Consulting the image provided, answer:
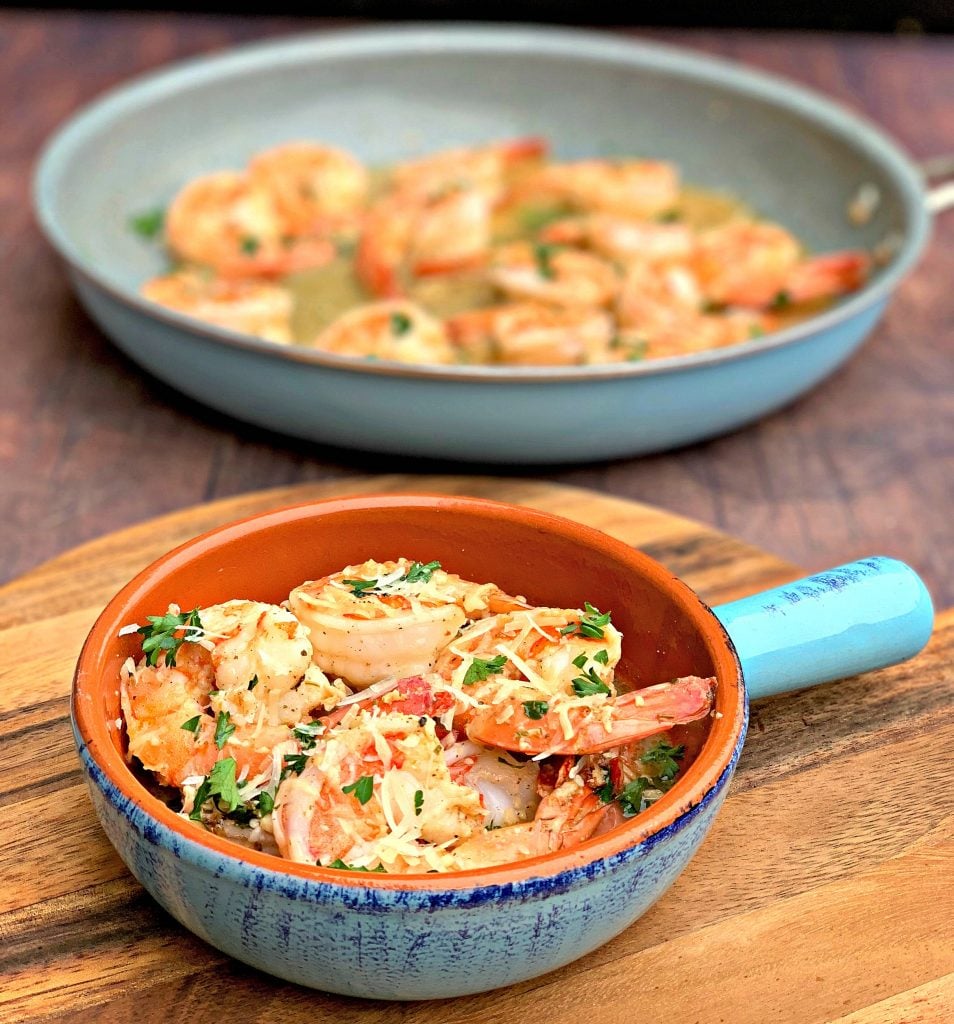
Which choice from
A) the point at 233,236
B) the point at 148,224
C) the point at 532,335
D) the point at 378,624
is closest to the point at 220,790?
the point at 378,624

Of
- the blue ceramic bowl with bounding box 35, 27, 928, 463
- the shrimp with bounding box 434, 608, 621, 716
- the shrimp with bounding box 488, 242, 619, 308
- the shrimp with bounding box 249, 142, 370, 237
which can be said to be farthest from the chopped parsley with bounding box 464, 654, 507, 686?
the shrimp with bounding box 249, 142, 370, 237

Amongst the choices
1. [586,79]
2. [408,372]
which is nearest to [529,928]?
[408,372]

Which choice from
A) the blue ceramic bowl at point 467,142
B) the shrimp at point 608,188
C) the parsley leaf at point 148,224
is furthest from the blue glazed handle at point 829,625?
the parsley leaf at point 148,224

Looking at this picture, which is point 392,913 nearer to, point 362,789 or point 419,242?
point 362,789

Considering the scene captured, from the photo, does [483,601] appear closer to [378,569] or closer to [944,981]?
[378,569]

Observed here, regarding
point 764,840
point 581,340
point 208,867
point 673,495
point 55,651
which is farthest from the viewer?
point 581,340

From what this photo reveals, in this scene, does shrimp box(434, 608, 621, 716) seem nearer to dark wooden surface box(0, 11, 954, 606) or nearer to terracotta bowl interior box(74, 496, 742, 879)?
terracotta bowl interior box(74, 496, 742, 879)

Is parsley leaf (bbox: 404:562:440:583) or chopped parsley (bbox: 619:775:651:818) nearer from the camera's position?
chopped parsley (bbox: 619:775:651:818)
